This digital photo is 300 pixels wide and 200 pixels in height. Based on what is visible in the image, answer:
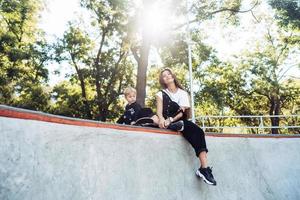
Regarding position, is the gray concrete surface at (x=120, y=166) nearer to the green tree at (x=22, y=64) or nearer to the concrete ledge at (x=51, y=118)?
the concrete ledge at (x=51, y=118)

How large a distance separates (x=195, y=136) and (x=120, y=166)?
1641 millimetres

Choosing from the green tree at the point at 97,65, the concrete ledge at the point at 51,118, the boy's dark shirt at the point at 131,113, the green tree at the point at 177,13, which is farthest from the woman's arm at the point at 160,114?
A: the green tree at the point at 97,65

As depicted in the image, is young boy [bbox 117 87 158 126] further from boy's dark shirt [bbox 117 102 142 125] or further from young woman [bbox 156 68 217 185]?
young woman [bbox 156 68 217 185]

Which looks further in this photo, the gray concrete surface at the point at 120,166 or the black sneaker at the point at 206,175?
the black sneaker at the point at 206,175

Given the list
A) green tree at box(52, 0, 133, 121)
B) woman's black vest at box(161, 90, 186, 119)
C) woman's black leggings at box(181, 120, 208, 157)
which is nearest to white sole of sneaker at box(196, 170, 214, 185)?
woman's black leggings at box(181, 120, 208, 157)

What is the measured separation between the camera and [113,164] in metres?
3.24

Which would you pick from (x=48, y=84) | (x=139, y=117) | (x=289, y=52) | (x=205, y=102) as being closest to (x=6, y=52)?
(x=48, y=84)

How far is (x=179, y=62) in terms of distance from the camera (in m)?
18.1

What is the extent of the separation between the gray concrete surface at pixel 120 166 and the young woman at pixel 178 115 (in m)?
0.21

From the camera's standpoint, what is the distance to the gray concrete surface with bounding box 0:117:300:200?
7.38ft

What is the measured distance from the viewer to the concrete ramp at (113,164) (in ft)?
7.37

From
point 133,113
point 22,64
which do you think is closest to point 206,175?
point 133,113

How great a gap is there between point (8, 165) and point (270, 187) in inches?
218

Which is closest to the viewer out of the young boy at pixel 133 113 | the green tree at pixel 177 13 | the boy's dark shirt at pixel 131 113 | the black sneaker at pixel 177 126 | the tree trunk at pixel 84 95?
the black sneaker at pixel 177 126
